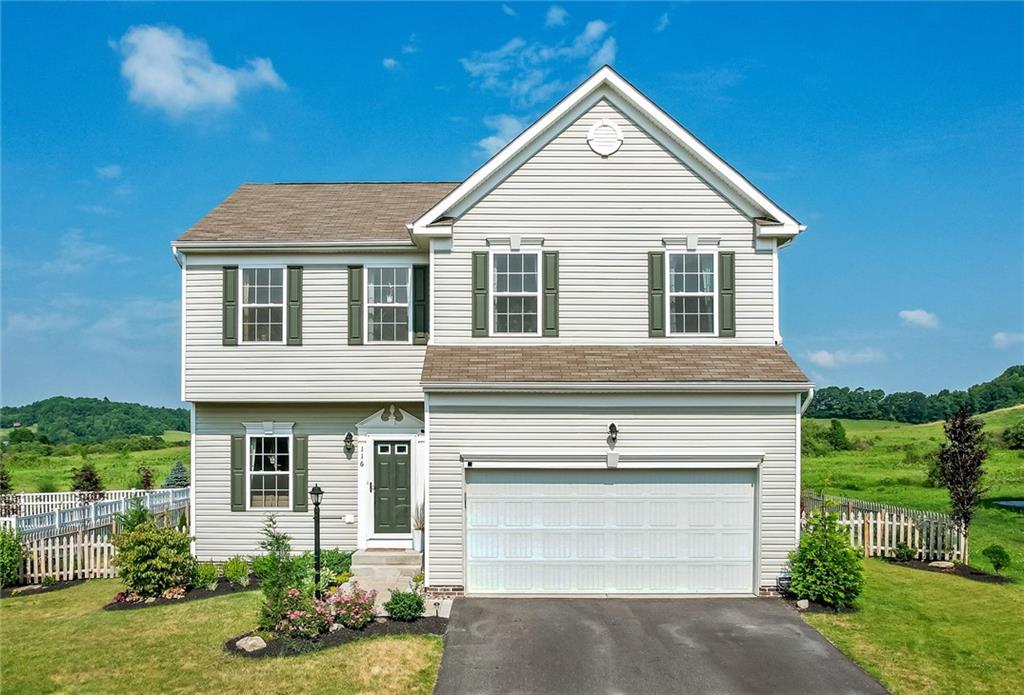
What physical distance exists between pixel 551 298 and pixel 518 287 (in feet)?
2.23

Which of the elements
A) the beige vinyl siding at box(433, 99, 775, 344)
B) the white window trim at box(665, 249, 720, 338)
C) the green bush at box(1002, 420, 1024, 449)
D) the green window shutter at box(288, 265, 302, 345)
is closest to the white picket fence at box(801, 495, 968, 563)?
the white window trim at box(665, 249, 720, 338)

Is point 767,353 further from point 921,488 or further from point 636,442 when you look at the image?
point 921,488

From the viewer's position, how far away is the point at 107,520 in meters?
20.1

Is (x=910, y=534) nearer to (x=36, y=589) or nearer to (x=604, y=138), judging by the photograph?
(x=604, y=138)

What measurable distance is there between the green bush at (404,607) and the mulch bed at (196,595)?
408 cm

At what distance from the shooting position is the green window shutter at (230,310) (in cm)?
1515

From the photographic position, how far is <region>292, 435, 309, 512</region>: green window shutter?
15328 millimetres

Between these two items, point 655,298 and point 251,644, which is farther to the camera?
point 655,298

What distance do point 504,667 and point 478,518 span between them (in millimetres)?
3441

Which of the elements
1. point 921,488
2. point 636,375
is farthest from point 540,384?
point 921,488

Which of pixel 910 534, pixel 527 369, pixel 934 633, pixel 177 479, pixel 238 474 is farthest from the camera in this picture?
pixel 177 479

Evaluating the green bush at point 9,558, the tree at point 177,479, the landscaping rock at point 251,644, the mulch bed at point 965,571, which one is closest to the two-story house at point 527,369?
the landscaping rock at point 251,644

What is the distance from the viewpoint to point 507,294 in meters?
14.0

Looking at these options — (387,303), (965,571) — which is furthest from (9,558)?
(965,571)
